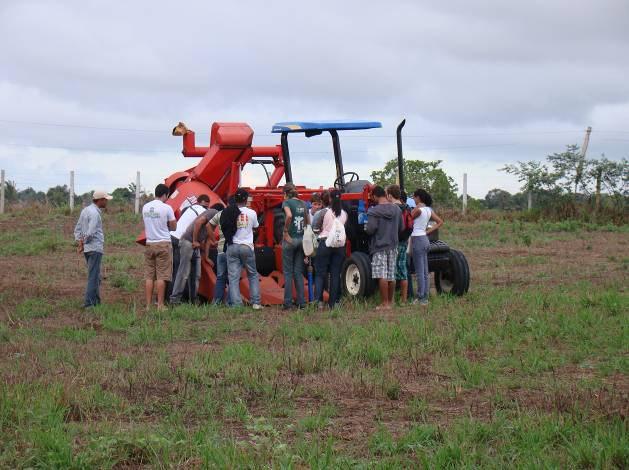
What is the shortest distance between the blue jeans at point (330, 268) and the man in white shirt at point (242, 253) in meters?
0.86

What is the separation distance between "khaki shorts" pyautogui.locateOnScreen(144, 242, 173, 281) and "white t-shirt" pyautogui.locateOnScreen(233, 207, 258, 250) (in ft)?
3.09

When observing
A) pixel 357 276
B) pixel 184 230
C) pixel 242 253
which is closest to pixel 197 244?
pixel 184 230

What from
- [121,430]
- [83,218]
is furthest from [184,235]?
[121,430]

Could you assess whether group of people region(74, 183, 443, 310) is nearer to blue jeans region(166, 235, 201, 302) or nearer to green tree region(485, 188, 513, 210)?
blue jeans region(166, 235, 201, 302)

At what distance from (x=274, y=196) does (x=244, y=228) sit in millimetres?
1243

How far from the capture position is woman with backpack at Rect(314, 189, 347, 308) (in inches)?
537

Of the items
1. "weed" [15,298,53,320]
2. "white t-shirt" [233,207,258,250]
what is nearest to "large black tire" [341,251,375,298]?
"white t-shirt" [233,207,258,250]

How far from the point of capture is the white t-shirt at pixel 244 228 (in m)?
13.6

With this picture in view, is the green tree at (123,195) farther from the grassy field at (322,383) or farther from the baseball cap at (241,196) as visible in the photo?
the baseball cap at (241,196)

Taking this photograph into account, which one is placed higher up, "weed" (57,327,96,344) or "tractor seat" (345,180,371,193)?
"tractor seat" (345,180,371,193)

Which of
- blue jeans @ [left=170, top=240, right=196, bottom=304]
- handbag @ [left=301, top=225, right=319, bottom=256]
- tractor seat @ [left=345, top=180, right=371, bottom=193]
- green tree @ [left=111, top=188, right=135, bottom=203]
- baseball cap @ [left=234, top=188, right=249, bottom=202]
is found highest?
green tree @ [left=111, top=188, right=135, bottom=203]

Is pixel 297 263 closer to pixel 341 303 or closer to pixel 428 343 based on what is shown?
pixel 341 303

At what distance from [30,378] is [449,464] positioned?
389 centimetres

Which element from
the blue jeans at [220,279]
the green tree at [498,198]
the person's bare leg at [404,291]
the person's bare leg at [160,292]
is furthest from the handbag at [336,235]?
the green tree at [498,198]
